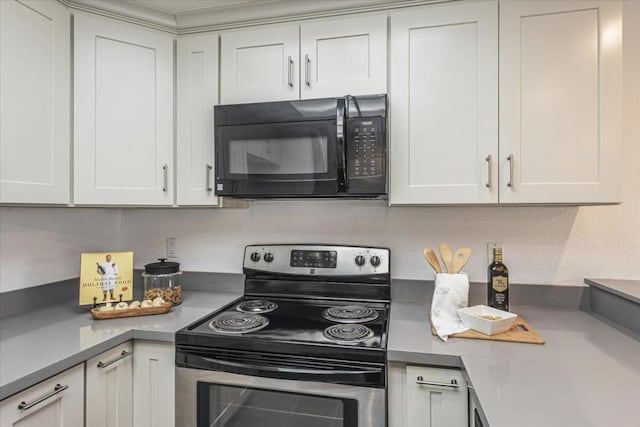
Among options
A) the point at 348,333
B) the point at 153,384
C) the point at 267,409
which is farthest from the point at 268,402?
the point at 153,384

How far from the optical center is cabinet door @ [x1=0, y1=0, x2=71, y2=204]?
4.16 ft

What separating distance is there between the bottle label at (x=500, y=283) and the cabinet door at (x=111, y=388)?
4.95 ft

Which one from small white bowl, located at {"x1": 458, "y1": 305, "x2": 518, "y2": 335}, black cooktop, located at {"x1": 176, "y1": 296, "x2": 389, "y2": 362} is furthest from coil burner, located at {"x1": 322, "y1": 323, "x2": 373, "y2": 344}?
small white bowl, located at {"x1": 458, "y1": 305, "x2": 518, "y2": 335}

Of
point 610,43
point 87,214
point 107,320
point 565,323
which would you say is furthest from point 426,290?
point 87,214

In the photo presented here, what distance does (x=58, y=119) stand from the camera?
147cm

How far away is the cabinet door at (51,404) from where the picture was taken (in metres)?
0.99

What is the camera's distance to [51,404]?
3.63 feet

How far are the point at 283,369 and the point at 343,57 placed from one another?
1273 mm

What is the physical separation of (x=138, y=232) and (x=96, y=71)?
955 millimetres

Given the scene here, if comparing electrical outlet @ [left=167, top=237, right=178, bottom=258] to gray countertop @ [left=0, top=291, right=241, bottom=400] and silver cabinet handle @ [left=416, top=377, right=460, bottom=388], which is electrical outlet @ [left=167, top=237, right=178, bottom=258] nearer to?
gray countertop @ [left=0, top=291, right=241, bottom=400]

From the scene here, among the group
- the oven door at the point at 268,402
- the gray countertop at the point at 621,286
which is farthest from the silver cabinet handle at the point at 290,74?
the gray countertop at the point at 621,286

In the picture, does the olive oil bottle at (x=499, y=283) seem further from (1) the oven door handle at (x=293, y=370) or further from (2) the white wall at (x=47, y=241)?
(2) the white wall at (x=47, y=241)

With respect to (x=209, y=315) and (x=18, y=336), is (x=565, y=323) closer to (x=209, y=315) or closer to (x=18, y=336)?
(x=209, y=315)

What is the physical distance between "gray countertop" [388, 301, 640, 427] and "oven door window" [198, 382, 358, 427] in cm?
26
